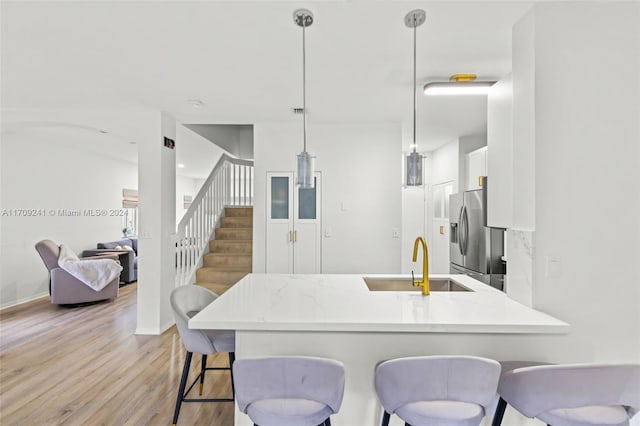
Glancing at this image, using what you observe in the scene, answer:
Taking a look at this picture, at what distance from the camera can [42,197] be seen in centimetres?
544

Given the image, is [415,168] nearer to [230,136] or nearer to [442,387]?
[442,387]

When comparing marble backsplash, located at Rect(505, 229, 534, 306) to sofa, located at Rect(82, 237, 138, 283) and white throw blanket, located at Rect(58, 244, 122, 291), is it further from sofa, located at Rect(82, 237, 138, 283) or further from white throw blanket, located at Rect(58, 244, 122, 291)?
sofa, located at Rect(82, 237, 138, 283)

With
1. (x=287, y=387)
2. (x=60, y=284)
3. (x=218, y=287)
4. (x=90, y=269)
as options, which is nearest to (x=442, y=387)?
(x=287, y=387)

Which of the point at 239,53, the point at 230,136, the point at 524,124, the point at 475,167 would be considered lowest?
the point at 524,124

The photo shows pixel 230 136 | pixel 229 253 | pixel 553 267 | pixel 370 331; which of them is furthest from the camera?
pixel 230 136

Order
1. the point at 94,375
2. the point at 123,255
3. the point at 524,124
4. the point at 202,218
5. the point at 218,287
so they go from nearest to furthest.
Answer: the point at 524,124 < the point at 94,375 < the point at 218,287 < the point at 202,218 < the point at 123,255

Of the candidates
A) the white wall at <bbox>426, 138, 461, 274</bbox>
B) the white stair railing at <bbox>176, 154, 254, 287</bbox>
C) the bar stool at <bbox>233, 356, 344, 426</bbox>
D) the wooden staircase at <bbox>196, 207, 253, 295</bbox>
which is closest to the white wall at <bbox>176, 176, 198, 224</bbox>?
the white stair railing at <bbox>176, 154, 254, 287</bbox>

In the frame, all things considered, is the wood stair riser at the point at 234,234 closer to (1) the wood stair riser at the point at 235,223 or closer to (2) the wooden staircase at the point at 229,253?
(2) the wooden staircase at the point at 229,253

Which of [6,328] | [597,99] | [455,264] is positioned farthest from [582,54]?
[6,328]

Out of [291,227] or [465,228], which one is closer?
[291,227]

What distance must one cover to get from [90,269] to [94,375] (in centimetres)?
257

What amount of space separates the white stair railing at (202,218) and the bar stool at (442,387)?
11.9 feet

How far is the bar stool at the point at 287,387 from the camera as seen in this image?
1270 mm

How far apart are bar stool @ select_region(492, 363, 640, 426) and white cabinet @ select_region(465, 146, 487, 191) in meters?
3.43
